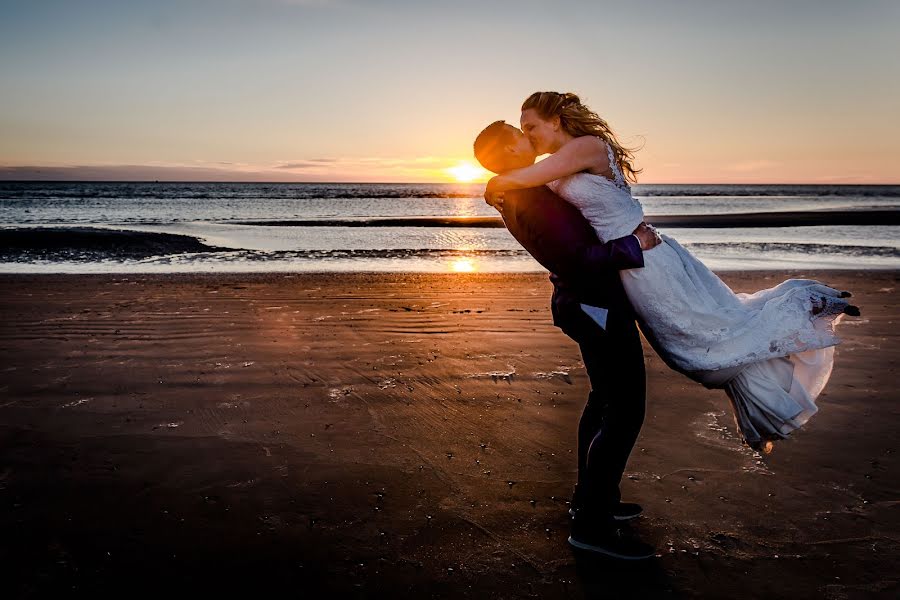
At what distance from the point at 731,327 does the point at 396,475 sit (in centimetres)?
213

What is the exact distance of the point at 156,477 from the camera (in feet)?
13.9

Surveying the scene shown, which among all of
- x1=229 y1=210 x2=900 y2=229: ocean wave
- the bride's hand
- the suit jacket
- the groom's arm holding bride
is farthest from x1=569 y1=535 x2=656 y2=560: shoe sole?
x1=229 y1=210 x2=900 y2=229: ocean wave

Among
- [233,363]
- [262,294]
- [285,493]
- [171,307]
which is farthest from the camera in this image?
[262,294]

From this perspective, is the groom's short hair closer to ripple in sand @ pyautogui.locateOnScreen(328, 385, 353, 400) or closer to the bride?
the bride

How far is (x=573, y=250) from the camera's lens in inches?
121

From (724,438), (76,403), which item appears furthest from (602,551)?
(76,403)

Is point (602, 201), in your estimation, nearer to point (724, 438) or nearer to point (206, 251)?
point (724, 438)

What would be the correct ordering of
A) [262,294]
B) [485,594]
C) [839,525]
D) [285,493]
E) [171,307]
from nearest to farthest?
1. [485,594]
2. [839,525]
3. [285,493]
4. [171,307]
5. [262,294]

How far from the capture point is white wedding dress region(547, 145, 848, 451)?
10.5ft

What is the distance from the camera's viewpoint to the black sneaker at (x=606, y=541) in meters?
3.37

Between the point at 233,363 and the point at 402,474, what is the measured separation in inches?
119

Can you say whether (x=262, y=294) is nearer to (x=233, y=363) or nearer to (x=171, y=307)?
(x=171, y=307)

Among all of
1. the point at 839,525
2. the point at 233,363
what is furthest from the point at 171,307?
the point at 839,525

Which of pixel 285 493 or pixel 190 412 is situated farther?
pixel 190 412
